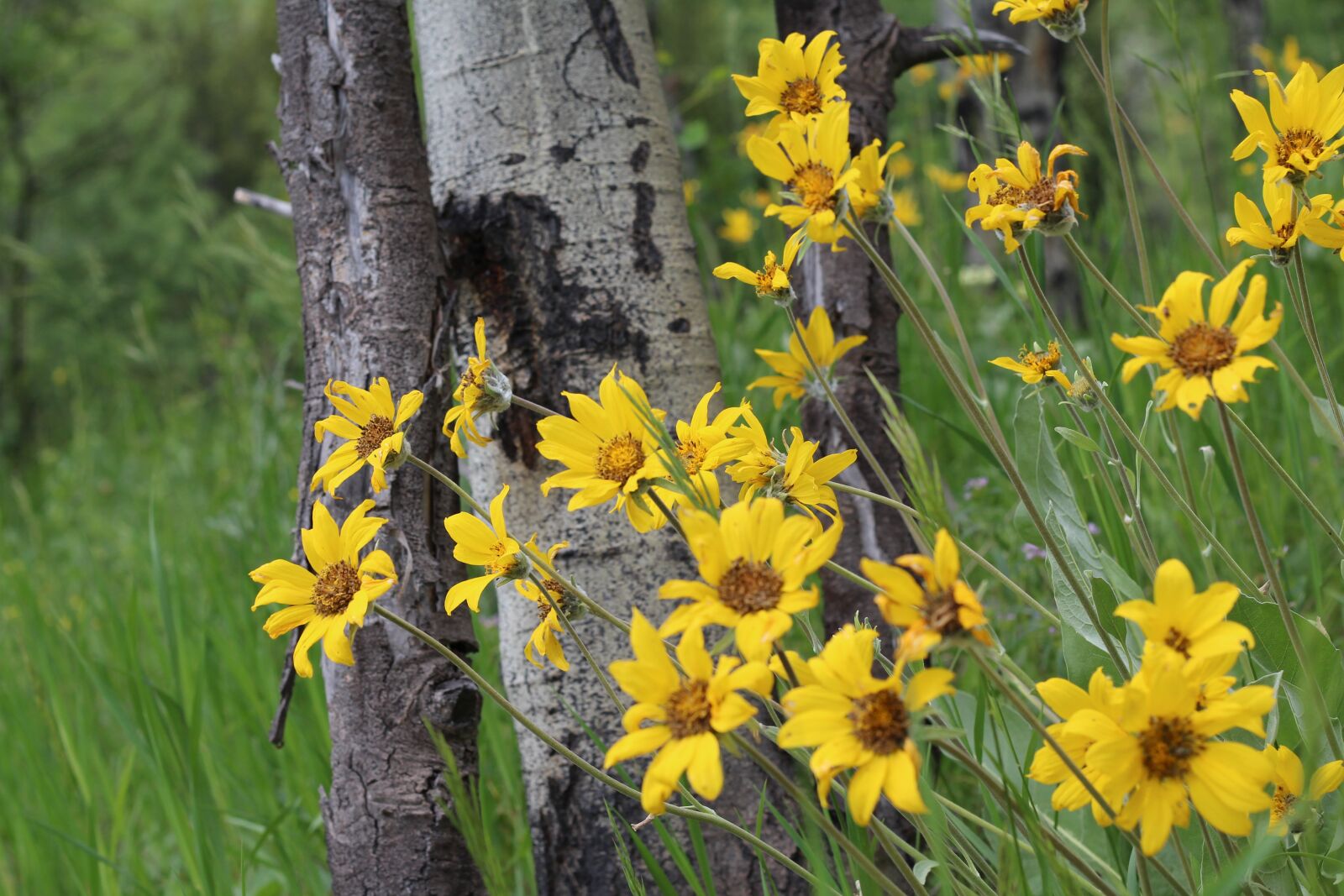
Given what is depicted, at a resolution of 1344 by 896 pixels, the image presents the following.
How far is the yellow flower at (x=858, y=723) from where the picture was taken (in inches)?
26.6

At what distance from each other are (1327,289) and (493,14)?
2.49 meters

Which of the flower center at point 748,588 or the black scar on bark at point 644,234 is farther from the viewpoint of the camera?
the black scar on bark at point 644,234

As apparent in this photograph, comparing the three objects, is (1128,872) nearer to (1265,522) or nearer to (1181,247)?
(1265,522)

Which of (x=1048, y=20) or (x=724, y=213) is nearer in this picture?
(x=1048, y=20)

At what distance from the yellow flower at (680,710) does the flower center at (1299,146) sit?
2.54ft

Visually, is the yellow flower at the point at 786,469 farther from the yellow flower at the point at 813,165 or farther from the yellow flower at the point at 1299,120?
the yellow flower at the point at 1299,120

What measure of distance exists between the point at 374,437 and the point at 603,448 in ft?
1.01

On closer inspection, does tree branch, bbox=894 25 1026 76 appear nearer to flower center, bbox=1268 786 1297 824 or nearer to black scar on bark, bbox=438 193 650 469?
black scar on bark, bbox=438 193 650 469

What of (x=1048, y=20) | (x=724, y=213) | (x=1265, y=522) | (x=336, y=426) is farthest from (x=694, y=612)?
(x=724, y=213)

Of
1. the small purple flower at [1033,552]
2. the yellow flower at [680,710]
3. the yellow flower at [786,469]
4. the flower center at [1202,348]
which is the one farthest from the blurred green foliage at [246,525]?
the yellow flower at [680,710]

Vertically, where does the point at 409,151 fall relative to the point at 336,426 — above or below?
above

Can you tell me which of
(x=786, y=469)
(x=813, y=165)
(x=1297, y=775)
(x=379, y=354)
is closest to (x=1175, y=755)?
(x=1297, y=775)

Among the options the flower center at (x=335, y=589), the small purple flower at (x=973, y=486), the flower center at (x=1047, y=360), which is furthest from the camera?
the small purple flower at (x=973, y=486)

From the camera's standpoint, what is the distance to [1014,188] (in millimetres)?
1073
